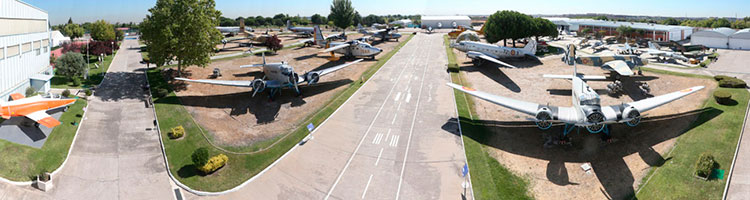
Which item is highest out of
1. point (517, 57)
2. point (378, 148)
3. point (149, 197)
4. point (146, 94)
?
point (517, 57)

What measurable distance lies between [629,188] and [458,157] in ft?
38.7

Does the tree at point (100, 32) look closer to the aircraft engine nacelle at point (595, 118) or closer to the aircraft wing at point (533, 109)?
the aircraft wing at point (533, 109)

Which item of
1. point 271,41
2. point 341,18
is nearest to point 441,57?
point 271,41

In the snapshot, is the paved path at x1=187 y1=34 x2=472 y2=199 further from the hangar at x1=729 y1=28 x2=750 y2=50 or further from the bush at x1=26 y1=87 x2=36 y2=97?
the hangar at x1=729 y1=28 x2=750 y2=50

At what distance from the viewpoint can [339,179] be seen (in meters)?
25.6

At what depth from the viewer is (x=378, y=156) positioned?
2903cm

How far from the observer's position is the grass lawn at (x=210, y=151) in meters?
26.2

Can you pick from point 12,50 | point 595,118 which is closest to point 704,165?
point 595,118

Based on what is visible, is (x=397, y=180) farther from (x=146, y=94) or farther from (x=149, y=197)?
(x=146, y=94)

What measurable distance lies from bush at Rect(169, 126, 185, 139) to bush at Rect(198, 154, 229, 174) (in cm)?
802

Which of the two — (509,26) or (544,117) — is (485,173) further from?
(509,26)

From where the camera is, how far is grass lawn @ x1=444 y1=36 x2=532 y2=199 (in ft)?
78.1

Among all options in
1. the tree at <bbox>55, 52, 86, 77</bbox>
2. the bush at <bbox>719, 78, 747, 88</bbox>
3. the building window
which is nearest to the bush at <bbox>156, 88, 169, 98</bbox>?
the building window

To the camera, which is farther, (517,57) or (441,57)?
(441,57)
